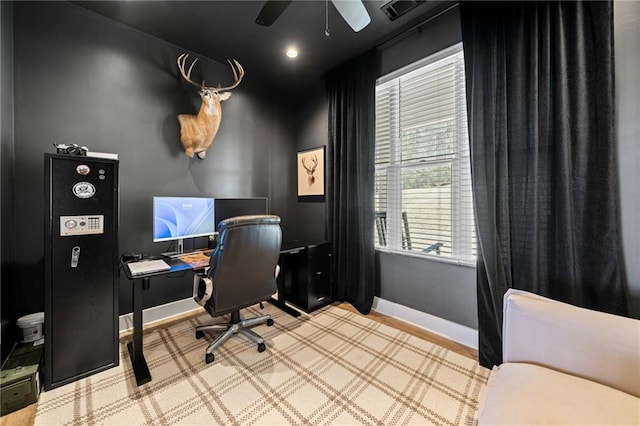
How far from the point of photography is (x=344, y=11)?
165 centimetres

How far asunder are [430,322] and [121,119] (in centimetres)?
346

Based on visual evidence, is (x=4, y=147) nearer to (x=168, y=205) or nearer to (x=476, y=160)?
(x=168, y=205)

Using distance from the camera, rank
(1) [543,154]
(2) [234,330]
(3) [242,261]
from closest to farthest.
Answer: (1) [543,154]
(3) [242,261]
(2) [234,330]

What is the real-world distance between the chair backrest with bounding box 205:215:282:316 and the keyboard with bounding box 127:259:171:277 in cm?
40

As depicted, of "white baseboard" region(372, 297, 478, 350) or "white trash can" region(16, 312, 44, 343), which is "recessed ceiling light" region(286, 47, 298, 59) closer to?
"white baseboard" region(372, 297, 478, 350)

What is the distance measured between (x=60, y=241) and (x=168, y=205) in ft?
2.48

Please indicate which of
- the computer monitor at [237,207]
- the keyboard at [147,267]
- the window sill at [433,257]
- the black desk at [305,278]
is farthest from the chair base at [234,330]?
the window sill at [433,257]

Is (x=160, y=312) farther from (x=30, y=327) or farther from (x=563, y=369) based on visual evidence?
(x=563, y=369)

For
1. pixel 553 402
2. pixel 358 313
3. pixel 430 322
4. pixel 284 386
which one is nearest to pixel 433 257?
pixel 430 322

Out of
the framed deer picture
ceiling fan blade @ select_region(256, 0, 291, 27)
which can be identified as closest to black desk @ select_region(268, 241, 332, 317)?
the framed deer picture

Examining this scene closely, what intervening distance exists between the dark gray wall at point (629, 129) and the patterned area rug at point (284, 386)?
110cm

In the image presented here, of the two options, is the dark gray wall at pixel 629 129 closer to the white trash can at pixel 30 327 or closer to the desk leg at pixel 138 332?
the desk leg at pixel 138 332

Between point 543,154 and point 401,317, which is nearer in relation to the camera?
point 543,154

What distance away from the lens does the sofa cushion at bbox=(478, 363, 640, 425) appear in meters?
0.86
